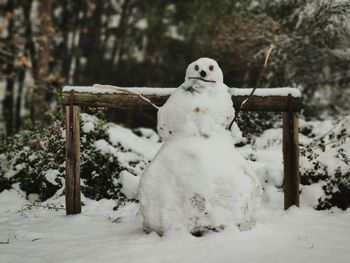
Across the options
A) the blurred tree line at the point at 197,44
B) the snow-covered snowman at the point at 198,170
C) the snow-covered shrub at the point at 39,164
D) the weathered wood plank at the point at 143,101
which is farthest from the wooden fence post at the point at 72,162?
the blurred tree line at the point at 197,44

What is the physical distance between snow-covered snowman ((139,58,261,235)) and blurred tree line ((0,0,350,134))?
4.22 meters

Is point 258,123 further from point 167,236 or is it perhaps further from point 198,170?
point 167,236

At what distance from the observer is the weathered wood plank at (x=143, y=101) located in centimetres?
514

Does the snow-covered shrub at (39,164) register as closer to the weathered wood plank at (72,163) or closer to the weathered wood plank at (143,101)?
the weathered wood plank at (72,163)

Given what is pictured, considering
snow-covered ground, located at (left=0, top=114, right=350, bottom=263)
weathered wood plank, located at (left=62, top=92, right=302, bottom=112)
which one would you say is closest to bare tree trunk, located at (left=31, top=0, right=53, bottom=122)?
snow-covered ground, located at (left=0, top=114, right=350, bottom=263)

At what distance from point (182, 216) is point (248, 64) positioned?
23.5 feet

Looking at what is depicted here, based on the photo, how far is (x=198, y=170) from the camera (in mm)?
3936

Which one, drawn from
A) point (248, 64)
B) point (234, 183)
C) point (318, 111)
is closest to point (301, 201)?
point (234, 183)

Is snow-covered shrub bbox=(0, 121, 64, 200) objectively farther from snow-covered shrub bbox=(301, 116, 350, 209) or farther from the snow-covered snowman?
snow-covered shrub bbox=(301, 116, 350, 209)

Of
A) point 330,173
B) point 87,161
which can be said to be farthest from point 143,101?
point 330,173

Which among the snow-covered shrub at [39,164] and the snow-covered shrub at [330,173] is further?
the snow-covered shrub at [39,164]

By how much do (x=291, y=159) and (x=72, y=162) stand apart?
3.08m

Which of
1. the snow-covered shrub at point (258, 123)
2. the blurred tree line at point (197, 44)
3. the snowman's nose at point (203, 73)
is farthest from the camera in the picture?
the blurred tree line at point (197, 44)

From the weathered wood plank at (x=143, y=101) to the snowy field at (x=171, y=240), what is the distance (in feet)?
4.66
